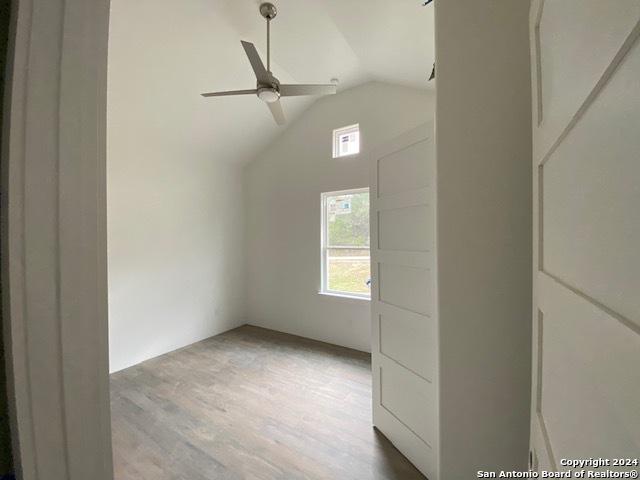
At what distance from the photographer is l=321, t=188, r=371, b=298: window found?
3391mm

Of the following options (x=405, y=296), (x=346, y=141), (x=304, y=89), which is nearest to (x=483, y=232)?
(x=405, y=296)

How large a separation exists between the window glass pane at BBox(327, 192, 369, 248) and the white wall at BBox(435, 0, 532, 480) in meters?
2.20

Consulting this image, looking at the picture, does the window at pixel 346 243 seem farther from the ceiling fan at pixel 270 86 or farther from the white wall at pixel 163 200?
the white wall at pixel 163 200

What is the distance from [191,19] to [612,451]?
3.17 meters

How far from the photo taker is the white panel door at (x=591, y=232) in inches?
10.0

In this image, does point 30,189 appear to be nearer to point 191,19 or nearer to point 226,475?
point 226,475

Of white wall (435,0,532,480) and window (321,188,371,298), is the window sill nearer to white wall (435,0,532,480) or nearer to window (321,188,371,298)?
window (321,188,371,298)

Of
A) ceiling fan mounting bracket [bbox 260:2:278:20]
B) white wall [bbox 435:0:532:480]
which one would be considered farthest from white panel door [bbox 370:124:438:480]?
ceiling fan mounting bracket [bbox 260:2:278:20]

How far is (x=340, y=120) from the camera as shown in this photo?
3.48 m

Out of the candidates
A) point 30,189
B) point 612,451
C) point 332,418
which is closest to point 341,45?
point 30,189

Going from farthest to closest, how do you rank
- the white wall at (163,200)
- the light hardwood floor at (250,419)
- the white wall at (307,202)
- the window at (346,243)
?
the window at (346,243) < the white wall at (307,202) < the white wall at (163,200) < the light hardwood floor at (250,419)

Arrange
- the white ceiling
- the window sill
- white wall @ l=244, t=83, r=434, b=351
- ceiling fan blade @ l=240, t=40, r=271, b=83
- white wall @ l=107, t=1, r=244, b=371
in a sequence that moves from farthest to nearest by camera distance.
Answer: the window sill
white wall @ l=244, t=83, r=434, b=351
white wall @ l=107, t=1, r=244, b=371
the white ceiling
ceiling fan blade @ l=240, t=40, r=271, b=83

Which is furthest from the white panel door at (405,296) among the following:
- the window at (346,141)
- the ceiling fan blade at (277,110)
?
the window at (346,141)

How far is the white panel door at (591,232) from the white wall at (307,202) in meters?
2.71
